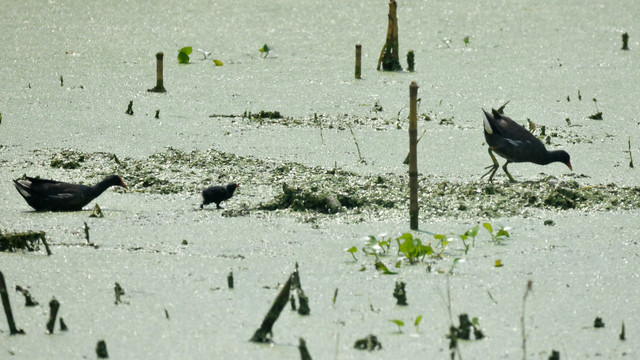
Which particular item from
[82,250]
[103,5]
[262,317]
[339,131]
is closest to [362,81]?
[339,131]

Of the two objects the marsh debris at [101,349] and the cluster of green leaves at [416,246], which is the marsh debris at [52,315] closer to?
the marsh debris at [101,349]

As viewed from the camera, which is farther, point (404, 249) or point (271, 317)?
point (404, 249)

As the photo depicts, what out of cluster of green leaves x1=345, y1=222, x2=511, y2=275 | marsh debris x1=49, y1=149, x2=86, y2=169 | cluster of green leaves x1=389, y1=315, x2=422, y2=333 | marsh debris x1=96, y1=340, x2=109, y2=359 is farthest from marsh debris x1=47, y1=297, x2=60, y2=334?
marsh debris x1=49, y1=149, x2=86, y2=169

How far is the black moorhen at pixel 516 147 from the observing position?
21.5 feet

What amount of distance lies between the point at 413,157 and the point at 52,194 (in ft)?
6.42

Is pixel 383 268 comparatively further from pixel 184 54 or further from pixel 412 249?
pixel 184 54

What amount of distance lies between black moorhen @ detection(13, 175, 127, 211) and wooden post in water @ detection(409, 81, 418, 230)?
1.79 metres

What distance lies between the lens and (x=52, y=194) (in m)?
5.73

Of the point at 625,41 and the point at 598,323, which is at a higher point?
the point at 625,41

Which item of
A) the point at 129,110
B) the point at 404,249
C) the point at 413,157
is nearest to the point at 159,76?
Answer: the point at 129,110

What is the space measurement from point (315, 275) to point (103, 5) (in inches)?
287

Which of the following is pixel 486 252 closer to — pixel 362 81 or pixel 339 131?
pixel 339 131

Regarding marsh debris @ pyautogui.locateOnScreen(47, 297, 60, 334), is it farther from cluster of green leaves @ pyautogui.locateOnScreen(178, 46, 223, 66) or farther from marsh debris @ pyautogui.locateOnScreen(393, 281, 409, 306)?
cluster of green leaves @ pyautogui.locateOnScreen(178, 46, 223, 66)

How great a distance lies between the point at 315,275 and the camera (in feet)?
14.6
